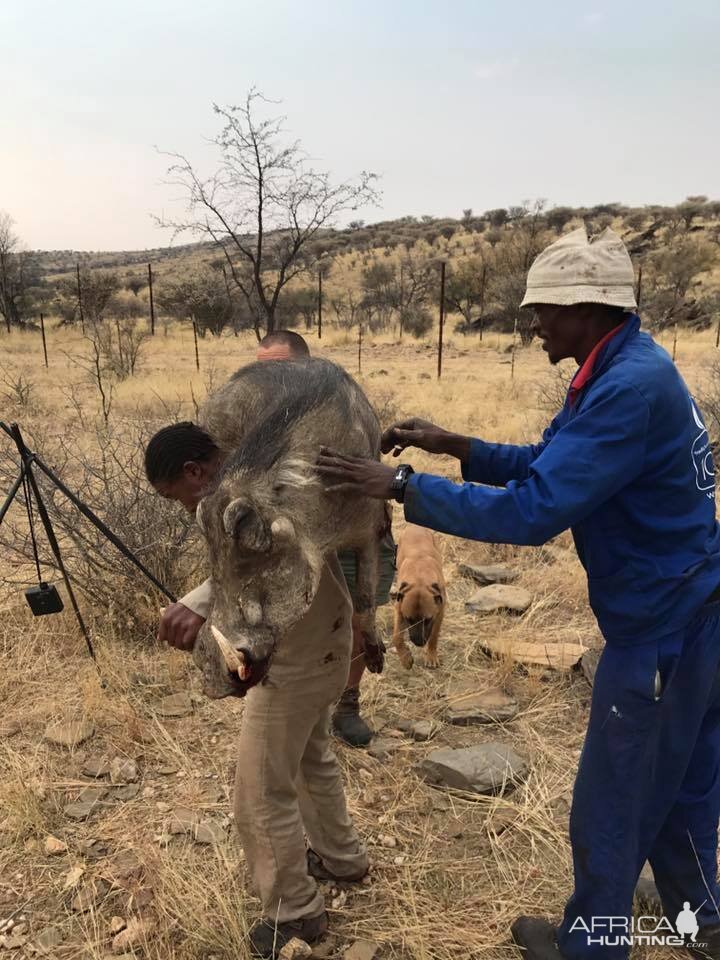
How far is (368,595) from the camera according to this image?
2660mm

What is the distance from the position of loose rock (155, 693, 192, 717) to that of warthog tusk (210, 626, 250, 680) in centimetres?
246

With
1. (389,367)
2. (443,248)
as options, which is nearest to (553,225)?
(443,248)

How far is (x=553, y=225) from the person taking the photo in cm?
4722

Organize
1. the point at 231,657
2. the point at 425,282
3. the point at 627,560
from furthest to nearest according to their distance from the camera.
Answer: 1. the point at 425,282
2. the point at 627,560
3. the point at 231,657

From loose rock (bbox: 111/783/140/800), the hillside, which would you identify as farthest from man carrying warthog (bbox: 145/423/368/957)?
the hillside

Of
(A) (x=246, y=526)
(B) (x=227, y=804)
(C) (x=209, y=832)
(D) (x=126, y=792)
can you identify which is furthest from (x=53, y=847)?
(A) (x=246, y=526)

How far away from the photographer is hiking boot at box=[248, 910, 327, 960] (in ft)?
8.21

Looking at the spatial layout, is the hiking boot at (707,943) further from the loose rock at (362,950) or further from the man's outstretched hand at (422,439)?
the man's outstretched hand at (422,439)

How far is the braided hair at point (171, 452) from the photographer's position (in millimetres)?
2258

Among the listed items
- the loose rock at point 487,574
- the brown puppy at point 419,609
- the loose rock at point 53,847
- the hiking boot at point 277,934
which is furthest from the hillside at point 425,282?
the hiking boot at point 277,934

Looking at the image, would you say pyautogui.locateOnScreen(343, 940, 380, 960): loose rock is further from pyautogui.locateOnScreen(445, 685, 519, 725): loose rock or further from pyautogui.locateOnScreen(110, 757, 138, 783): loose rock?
pyautogui.locateOnScreen(445, 685, 519, 725): loose rock

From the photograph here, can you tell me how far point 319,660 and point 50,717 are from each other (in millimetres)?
2347

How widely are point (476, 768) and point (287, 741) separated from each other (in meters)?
1.51

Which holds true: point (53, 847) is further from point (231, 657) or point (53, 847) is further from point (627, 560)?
point (627, 560)
